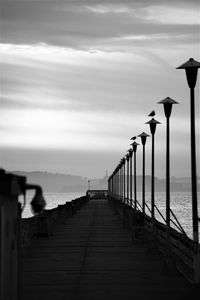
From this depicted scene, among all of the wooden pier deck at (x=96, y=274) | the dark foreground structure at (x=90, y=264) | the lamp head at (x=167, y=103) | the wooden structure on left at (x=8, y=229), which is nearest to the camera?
the wooden structure on left at (x=8, y=229)

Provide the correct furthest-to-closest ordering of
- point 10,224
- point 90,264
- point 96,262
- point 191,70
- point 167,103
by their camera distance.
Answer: point 167,103 → point 96,262 → point 90,264 → point 191,70 → point 10,224

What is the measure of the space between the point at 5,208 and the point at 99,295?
563cm

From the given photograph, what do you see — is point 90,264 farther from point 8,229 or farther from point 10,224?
point 8,229

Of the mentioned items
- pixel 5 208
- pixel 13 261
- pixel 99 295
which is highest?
pixel 5 208

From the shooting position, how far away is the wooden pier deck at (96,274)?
47.1 feet

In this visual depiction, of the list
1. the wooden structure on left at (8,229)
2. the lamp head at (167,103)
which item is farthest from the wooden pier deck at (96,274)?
the lamp head at (167,103)

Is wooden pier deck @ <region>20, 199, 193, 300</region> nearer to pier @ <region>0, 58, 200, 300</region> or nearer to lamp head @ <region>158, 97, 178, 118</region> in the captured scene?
pier @ <region>0, 58, 200, 300</region>

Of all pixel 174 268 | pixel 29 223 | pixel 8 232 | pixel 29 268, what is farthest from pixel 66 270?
pixel 8 232

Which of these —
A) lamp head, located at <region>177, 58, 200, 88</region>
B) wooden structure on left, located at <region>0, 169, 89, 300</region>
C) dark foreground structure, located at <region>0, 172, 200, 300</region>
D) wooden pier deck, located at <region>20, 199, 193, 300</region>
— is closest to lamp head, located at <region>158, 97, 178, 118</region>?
dark foreground structure, located at <region>0, 172, 200, 300</region>

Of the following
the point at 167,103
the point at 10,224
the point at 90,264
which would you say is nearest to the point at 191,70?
the point at 167,103

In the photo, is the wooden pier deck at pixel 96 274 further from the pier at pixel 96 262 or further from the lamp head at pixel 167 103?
the lamp head at pixel 167 103

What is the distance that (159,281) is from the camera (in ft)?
52.4

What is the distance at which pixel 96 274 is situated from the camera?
17.1 metres

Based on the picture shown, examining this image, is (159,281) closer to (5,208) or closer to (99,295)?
(99,295)
